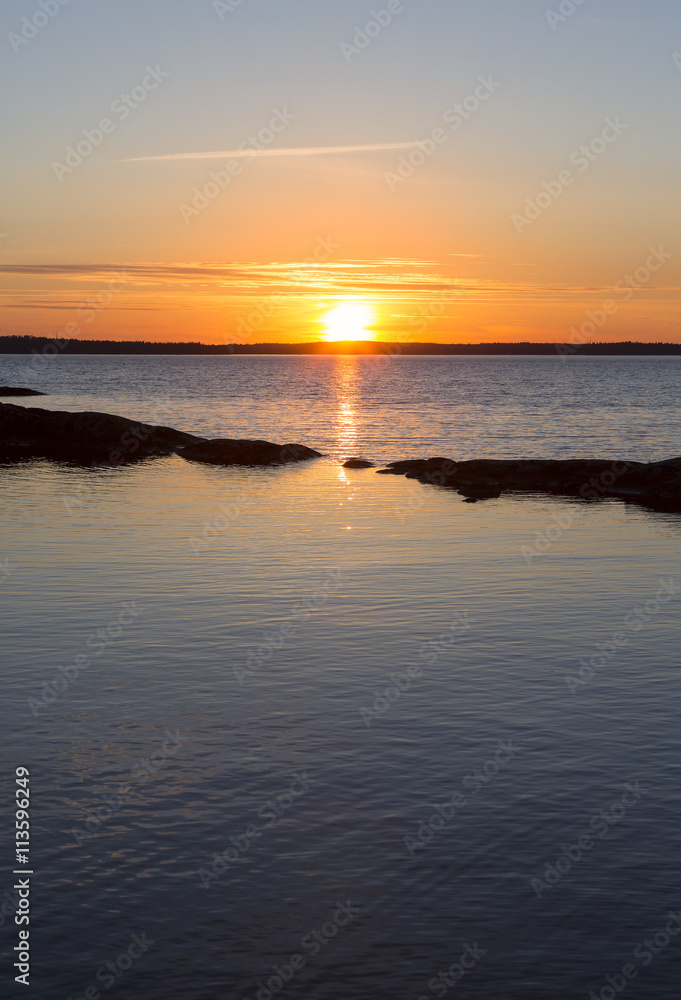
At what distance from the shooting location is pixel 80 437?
58.1 meters

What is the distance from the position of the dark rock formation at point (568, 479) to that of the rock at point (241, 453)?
31.9 ft

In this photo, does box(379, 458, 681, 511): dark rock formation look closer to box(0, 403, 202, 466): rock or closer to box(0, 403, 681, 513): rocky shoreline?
box(0, 403, 681, 513): rocky shoreline

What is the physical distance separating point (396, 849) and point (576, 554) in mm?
18065

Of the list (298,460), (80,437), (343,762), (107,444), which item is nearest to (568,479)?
(298,460)

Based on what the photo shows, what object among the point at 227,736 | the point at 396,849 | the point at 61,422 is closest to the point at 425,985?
the point at 396,849

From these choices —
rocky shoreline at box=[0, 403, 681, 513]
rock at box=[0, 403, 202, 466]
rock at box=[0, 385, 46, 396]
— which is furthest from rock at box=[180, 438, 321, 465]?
rock at box=[0, 385, 46, 396]

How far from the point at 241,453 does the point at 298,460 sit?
3266 mm

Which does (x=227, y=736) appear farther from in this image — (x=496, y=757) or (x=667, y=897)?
(x=667, y=897)

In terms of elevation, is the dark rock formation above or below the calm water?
above

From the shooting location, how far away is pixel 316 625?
19312 mm

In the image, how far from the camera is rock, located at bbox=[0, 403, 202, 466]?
184 feet

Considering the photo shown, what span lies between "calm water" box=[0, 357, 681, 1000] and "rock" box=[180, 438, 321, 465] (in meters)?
23.3

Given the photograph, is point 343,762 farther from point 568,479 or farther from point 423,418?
point 423,418

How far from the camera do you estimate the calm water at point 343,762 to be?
338 inches
